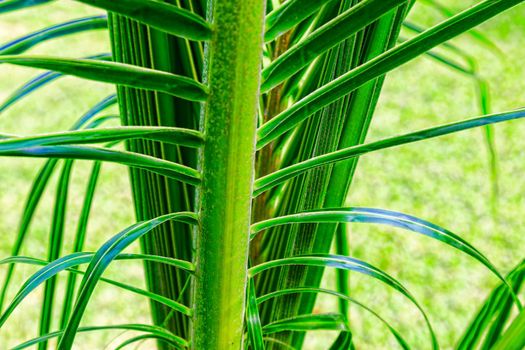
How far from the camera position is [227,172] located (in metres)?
0.37

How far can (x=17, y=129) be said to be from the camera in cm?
255

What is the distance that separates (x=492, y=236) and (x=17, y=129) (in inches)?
73.3

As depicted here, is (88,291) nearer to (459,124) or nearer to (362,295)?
(459,124)

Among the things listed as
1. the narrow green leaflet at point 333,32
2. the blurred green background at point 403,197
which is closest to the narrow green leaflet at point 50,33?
the narrow green leaflet at point 333,32

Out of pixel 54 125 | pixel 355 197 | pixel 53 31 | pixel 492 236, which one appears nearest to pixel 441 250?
pixel 492 236

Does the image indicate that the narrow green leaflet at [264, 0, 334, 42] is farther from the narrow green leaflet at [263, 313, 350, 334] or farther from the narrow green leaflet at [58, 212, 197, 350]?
the narrow green leaflet at [263, 313, 350, 334]

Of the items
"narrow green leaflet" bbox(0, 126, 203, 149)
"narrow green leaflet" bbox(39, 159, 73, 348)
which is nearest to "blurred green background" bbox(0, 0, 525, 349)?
"narrow green leaflet" bbox(39, 159, 73, 348)

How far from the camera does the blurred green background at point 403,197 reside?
185cm

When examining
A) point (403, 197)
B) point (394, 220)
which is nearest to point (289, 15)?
point (394, 220)

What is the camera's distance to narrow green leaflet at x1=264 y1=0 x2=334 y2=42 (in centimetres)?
34

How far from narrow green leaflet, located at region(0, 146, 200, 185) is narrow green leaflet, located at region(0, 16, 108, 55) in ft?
0.60

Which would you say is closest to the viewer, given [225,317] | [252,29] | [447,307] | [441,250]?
[252,29]

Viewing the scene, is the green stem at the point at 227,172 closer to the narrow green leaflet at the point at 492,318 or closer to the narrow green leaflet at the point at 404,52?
the narrow green leaflet at the point at 404,52

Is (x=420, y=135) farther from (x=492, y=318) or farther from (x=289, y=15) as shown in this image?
(x=492, y=318)
